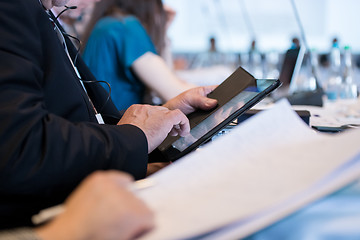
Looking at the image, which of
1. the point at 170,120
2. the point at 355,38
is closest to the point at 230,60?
the point at 355,38

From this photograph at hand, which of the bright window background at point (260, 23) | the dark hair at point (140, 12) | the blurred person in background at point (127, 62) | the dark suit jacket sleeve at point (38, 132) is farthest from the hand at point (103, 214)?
the bright window background at point (260, 23)

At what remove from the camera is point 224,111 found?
82 cm

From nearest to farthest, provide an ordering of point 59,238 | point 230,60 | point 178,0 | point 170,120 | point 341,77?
point 59,238, point 170,120, point 341,77, point 230,60, point 178,0

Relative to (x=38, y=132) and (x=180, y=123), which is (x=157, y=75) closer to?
(x=180, y=123)

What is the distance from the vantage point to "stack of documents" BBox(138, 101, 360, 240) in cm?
35

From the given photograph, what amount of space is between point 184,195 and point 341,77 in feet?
7.23

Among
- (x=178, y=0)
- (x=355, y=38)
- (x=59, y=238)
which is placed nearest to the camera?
(x=59, y=238)

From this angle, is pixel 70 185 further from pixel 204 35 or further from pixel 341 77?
pixel 204 35

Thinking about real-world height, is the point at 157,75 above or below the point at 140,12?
below

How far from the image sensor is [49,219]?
1.25 feet

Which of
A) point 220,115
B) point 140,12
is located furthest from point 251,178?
point 140,12

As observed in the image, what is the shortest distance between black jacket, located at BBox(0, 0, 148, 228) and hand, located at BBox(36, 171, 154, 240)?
18 centimetres

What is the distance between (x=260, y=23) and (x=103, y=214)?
17.1ft

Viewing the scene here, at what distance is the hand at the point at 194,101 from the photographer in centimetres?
89
